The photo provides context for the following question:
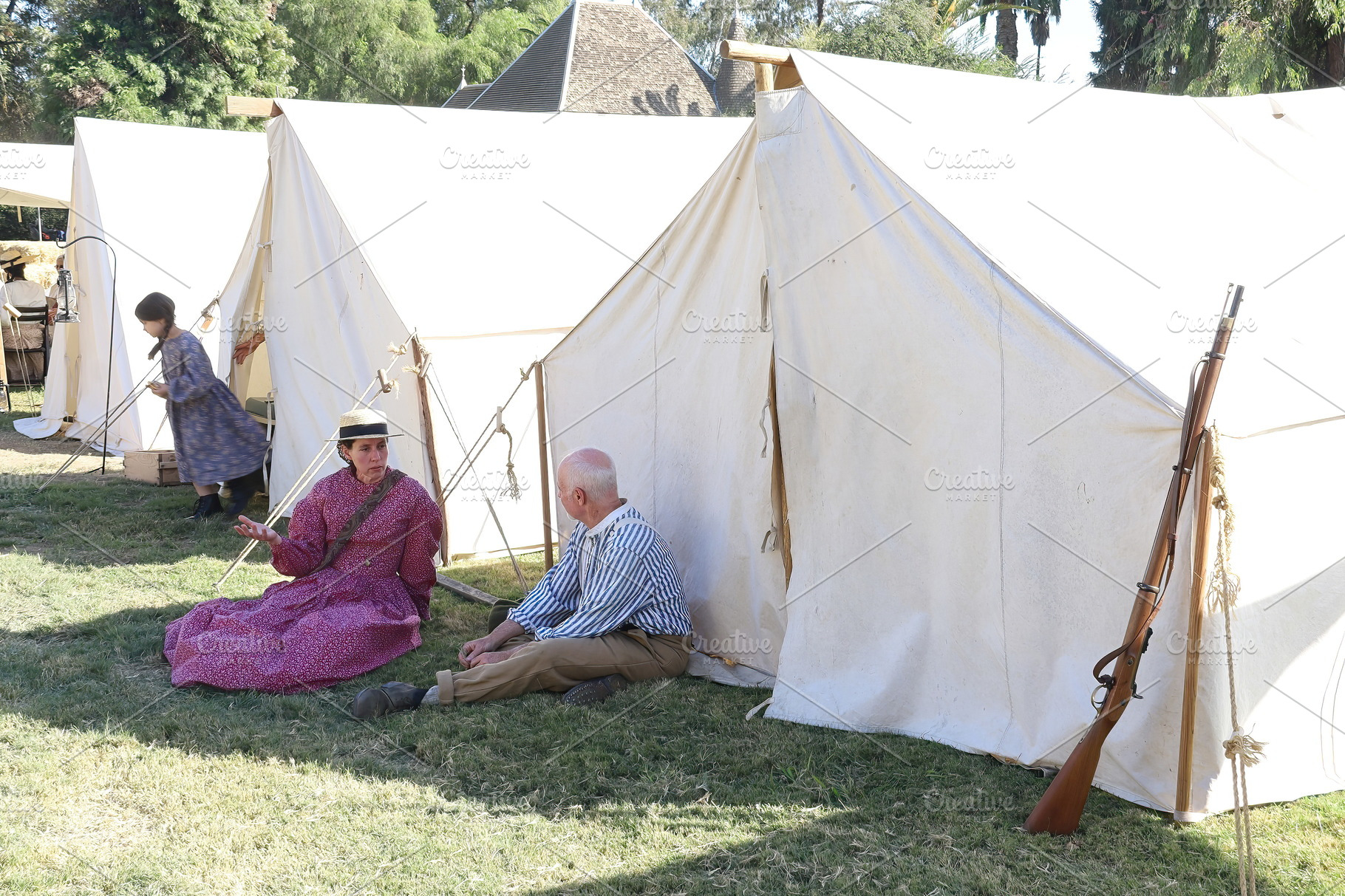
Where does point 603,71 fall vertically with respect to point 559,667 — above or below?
above

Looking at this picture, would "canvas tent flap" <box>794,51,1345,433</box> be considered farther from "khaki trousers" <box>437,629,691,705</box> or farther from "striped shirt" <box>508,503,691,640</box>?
"khaki trousers" <box>437,629,691,705</box>

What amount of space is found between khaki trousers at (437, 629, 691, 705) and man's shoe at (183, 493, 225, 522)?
11.1 ft

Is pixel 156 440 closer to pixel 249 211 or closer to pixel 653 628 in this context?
pixel 249 211

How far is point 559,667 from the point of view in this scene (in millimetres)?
3654

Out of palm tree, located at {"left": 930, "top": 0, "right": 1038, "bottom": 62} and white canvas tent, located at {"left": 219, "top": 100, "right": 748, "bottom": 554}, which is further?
palm tree, located at {"left": 930, "top": 0, "right": 1038, "bottom": 62}

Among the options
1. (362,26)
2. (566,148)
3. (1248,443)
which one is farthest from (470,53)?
(1248,443)

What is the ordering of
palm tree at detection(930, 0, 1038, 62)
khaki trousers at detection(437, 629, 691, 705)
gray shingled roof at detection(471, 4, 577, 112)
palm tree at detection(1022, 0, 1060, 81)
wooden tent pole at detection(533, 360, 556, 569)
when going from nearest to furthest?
1. khaki trousers at detection(437, 629, 691, 705)
2. wooden tent pole at detection(533, 360, 556, 569)
3. gray shingled roof at detection(471, 4, 577, 112)
4. palm tree at detection(930, 0, 1038, 62)
5. palm tree at detection(1022, 0, 1060, 81)

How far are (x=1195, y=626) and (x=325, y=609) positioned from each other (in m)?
2.89

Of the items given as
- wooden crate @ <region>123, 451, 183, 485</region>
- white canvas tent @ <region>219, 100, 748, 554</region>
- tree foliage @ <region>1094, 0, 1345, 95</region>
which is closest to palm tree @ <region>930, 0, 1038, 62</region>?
tree foliage @ <region>1094, 0, 1345, 95</region>

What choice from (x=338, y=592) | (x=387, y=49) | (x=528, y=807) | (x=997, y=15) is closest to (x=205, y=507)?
(x=338, y=592)

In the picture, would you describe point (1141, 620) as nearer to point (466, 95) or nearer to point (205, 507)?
point (205, 507)

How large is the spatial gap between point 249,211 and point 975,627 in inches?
310

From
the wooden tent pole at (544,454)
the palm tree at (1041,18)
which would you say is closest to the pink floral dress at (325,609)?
the wooden tent pole at (544,454)

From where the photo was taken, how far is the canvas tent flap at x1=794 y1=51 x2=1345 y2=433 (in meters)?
2.88
